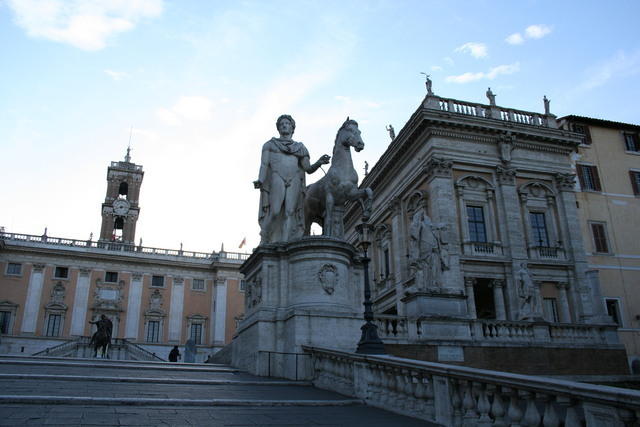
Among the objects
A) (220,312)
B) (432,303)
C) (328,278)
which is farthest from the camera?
(220,312)

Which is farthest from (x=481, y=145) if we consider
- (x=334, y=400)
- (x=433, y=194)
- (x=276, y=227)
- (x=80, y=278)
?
(x=80, y=278)

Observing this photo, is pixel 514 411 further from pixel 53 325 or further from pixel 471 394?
pixel 53 325

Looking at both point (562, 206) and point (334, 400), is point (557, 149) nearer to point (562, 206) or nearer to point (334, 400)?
point (562, 206)

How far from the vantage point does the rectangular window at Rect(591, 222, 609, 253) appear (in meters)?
30.9

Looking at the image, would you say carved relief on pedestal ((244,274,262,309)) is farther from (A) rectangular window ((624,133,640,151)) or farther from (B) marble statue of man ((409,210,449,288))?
(A) rectangular window ((624,133,640,151))

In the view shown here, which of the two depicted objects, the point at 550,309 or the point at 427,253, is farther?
the point at 550,309

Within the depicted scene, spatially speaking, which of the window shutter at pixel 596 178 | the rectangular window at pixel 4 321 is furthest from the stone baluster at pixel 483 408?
the rectangular window at pixel 4 321

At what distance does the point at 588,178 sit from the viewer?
32156mm

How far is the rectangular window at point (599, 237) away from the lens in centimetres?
3087

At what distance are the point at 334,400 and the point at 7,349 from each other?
48026 mm

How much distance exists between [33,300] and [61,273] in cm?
330

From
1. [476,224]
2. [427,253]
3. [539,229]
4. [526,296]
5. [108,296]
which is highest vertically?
[108,296]

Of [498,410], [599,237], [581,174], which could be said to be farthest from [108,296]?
[498,410]

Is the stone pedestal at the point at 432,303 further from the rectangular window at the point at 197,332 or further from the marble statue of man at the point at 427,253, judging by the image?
the rectangular window at the point at 197,332
